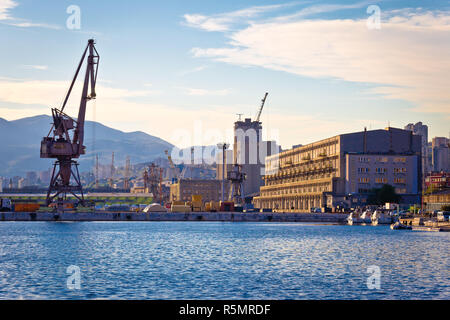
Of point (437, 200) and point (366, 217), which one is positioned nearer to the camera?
point (366, 217)

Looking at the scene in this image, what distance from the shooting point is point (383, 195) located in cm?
18838

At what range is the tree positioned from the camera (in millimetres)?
188750

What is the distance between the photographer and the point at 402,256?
70688 mm

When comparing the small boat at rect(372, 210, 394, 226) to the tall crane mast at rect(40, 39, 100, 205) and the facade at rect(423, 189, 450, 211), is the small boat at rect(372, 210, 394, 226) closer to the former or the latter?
the facade at rect(423, 189, 450, 211)

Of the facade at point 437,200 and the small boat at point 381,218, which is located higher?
the facade at point 437,200

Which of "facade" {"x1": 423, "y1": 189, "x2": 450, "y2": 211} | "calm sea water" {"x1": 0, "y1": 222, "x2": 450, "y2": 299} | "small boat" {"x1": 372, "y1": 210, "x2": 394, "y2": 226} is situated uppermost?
"facade" {"x1": 423, "y1": 189, "x2": 450, "y2": 211}

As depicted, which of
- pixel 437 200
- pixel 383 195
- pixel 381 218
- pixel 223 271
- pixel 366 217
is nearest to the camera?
pixel 223 271

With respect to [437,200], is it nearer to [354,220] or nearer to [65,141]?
[354,220]

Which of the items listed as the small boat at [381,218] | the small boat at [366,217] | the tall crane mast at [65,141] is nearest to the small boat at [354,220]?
the small boat at [366,217]

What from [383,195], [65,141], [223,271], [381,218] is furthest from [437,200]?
[223,271]

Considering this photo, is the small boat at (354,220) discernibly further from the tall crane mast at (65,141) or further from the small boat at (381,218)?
the tall crane mast at (65,141)

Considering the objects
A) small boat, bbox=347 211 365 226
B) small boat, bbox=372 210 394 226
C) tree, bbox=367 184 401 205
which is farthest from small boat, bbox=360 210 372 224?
tree, bbox=367 184 401 205

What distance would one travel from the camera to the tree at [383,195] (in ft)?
619

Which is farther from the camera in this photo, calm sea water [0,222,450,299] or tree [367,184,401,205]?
tree [367,184,401,205]
